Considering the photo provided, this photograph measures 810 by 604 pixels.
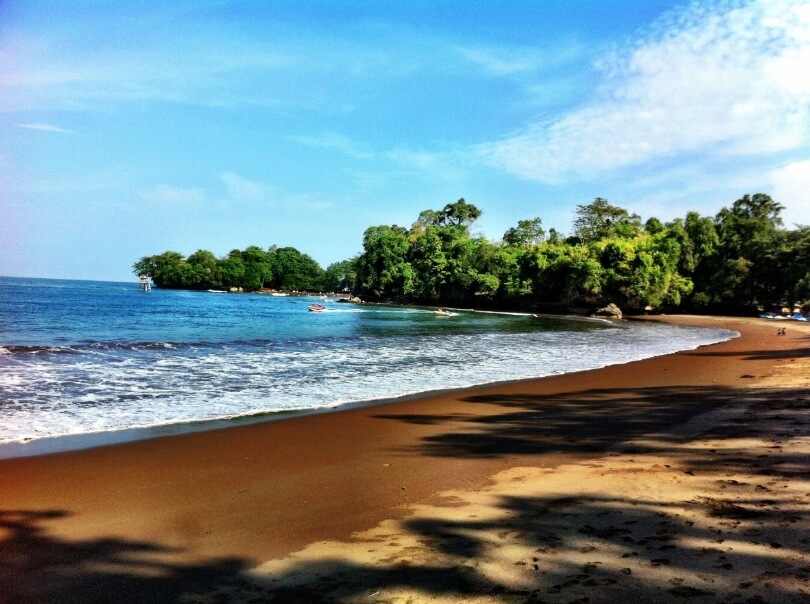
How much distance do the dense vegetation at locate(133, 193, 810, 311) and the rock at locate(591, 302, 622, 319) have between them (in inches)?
85.8

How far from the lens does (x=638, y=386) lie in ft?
42.4

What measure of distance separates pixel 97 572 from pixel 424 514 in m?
2.60

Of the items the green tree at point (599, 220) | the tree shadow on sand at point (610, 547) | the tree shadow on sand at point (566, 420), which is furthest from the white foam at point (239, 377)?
the green tree at point (599, 220)

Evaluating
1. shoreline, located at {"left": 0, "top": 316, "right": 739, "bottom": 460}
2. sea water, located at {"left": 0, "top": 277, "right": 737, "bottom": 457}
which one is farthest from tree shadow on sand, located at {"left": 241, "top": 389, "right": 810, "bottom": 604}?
sea water, located at {"left": 0, "top": 277, "right": 737, "bottom": 457}

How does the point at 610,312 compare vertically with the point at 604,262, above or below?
below

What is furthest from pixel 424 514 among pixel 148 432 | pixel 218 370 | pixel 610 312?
pixel 610 312

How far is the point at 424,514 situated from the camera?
187 inches

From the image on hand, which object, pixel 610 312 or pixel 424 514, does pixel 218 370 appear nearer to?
pixel 424 514

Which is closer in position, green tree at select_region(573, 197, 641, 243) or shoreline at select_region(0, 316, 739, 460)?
shoreline at select_region(0, 316, 739, 460)

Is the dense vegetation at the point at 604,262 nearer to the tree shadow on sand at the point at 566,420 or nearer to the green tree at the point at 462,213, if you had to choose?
the green tree at the point at 462,213

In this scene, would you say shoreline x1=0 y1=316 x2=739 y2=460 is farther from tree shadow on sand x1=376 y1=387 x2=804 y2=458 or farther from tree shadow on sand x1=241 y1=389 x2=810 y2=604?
tree shadow on sand x1=241 y1=389 x2=810 y2=604

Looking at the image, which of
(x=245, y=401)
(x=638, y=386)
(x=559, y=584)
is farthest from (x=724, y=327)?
(x=559, y=584)

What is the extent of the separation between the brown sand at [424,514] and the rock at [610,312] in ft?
Answer: 182

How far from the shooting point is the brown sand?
11.3ft
